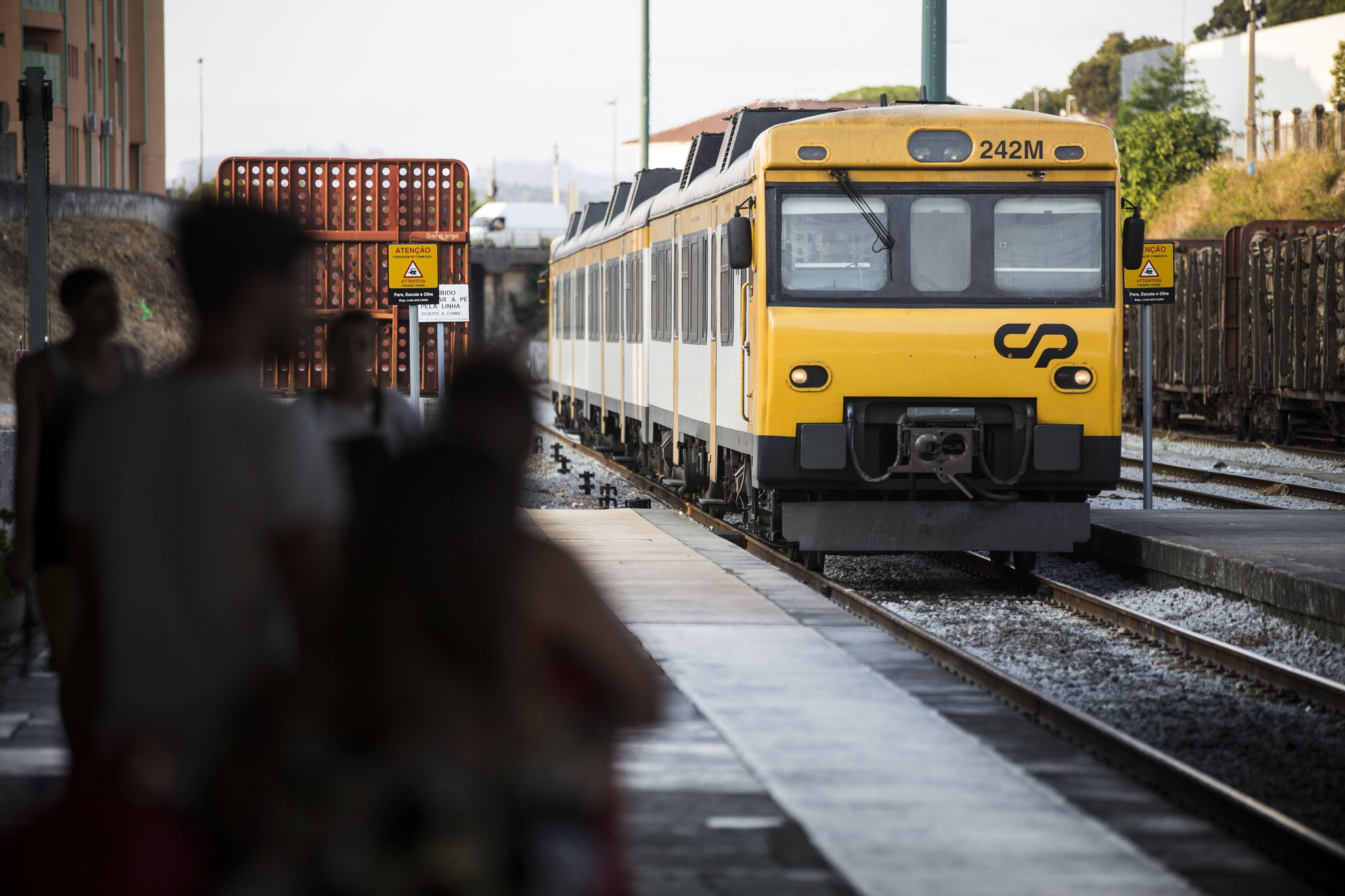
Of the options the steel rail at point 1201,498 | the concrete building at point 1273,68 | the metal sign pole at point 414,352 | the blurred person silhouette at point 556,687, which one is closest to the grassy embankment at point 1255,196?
the concrete building at point 1273,68

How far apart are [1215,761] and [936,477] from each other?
470 centimetres

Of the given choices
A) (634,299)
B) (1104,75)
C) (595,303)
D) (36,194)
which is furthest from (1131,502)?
(1104,75)

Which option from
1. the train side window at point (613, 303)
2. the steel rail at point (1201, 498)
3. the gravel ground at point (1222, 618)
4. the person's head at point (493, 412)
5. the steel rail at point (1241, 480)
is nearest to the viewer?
the person's head at point (493, 412)

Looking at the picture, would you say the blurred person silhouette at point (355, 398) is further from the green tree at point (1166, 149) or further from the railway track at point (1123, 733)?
the green tree at point (1166, 149)

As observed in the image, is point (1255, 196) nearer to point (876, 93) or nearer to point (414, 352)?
point (414, 352)

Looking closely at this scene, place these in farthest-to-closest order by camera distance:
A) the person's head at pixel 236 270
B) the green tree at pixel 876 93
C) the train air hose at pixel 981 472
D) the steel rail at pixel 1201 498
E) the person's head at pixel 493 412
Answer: the green tree at pixel 876 93 → the steel rail at pixel 1201 498 → the train air hose at pixel 981 472 → the person's head at pixel 236 270 → the person's head at pixel 493 412

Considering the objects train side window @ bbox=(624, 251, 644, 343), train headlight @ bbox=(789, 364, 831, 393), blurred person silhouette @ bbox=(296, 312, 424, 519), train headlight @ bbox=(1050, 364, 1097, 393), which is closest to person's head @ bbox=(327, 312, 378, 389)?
blurred person silhouette @ bbox=(296, 312, 424, 519)

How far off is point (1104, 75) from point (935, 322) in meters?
102

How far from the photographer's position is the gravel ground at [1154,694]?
720cm

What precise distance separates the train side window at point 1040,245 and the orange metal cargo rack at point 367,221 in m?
7.09

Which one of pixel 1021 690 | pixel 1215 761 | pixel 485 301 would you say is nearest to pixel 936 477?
pixel 1021 690

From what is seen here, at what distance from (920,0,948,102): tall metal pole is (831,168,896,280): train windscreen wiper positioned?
5.18 metres

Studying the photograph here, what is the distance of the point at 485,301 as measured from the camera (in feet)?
259

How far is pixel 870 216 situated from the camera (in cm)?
1216
